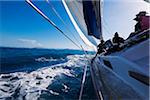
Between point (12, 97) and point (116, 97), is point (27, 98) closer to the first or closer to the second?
point (12, 97)

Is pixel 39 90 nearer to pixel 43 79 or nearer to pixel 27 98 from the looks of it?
pixel 27 98

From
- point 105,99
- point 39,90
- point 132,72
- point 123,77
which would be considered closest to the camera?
point 132,72

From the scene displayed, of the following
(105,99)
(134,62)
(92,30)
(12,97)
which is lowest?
(12,97)

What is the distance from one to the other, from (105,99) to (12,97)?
316 cm

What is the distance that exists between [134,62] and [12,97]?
3.91 metres

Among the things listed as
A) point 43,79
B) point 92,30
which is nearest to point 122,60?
point 92,30

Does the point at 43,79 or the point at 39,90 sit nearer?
the point at 39,90

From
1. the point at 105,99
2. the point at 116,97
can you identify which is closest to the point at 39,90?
the point at 105,99

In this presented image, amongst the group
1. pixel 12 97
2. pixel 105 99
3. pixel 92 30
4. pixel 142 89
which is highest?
pixel 92 30

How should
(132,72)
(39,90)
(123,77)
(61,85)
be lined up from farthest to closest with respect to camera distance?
(61,85) → (39,90) → (123,77) → (132,72)

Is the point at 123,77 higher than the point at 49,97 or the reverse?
higher

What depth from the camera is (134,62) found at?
2.11 meters

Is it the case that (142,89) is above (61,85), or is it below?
above

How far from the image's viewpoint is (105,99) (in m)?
2.78
